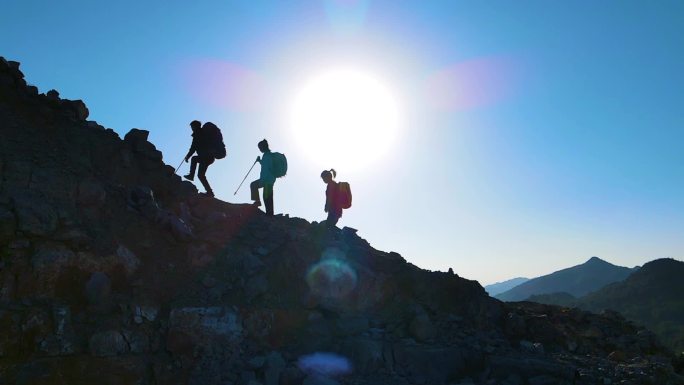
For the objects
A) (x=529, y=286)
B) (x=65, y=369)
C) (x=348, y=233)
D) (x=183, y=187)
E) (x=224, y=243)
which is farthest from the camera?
(x=529, y=286)

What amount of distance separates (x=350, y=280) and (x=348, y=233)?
2.45 m

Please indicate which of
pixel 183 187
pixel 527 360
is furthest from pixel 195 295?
pixel 527 360

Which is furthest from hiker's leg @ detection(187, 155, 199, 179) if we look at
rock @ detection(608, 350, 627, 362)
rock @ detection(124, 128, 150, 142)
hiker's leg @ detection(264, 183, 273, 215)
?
rock @ detection(608, 350, 627, 362)

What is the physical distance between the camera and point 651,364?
36.0 ft

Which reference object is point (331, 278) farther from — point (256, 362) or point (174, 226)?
point (174, 226)

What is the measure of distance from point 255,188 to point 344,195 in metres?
2.69

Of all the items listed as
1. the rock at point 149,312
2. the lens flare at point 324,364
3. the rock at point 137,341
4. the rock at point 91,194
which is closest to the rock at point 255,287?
the lens flare at point 324,364

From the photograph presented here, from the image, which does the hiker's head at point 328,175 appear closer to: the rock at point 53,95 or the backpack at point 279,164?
the backpack at point 279,164

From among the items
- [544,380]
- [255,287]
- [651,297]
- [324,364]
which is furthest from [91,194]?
[651,297]

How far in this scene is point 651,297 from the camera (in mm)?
48469

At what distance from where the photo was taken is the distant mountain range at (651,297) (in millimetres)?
44500

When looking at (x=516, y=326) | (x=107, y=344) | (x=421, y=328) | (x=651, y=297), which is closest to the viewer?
(x=107, y=344)

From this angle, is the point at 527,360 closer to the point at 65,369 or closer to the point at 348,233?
the point at 348,233

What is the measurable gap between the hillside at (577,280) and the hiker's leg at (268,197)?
3176 inches
